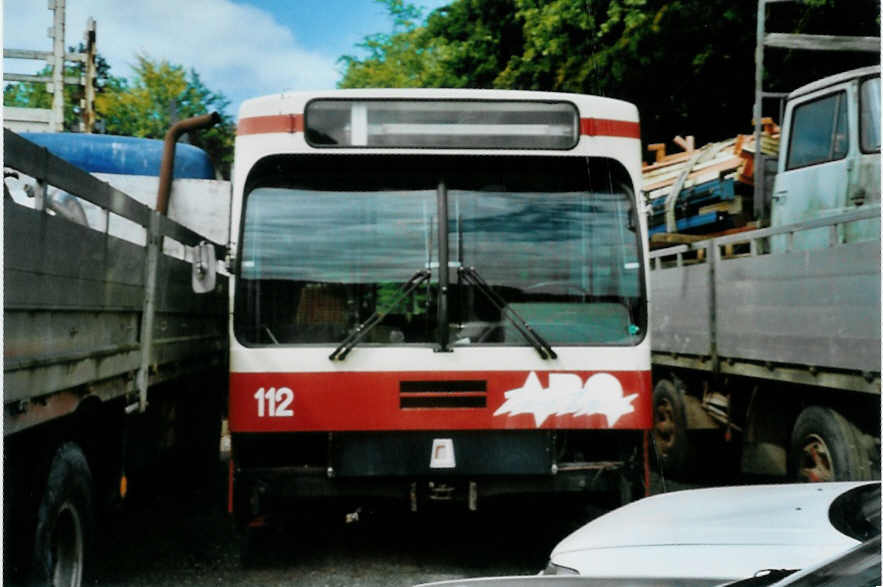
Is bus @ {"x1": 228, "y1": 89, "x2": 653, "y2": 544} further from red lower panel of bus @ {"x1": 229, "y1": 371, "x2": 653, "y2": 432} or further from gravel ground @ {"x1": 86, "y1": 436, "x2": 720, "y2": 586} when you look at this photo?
gravel ground @ {"x1": 86, "y1": 436, "x2": 720, "y2": 586}

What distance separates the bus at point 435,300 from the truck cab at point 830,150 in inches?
76.0

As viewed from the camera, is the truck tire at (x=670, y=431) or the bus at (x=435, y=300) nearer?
the bus at (x=435, y=300)

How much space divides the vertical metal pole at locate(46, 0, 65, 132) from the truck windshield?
847 cm

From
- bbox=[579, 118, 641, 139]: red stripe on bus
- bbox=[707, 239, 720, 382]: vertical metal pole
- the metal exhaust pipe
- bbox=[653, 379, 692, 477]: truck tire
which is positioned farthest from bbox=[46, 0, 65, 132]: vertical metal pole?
bbox=[579, 118, 641, 139]: red stripe on bus

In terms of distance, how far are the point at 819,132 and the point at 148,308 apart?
5538 mm

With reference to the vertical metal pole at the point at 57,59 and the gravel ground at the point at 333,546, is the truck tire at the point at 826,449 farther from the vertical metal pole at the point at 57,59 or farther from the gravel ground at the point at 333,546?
the vertical metal pole at the point at 57,59

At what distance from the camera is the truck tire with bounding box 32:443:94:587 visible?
4.16 m

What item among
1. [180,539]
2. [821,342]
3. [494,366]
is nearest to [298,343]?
[494,366]

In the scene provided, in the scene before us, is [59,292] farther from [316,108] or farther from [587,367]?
[587,367]

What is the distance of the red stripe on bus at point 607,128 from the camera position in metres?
5.98

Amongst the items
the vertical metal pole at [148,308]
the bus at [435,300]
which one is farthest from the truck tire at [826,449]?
the vertical metal pole at [148,308]

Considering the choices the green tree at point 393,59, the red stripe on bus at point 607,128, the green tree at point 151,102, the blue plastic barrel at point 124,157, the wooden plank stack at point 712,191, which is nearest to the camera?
the red stripe on bus at point 607,128

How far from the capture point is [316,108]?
19.5ft

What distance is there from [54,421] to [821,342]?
4.38 meters
